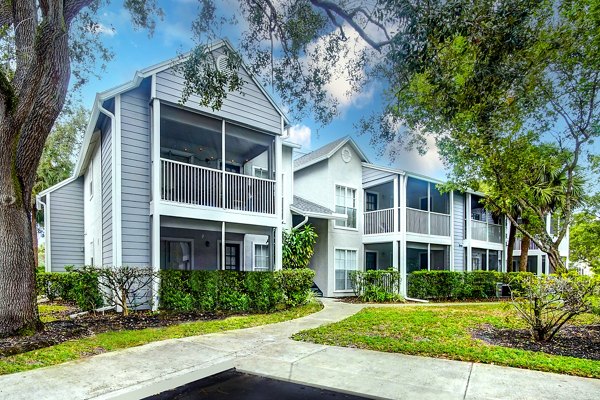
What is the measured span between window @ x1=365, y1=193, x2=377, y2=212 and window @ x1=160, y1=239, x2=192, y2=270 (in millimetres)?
8961

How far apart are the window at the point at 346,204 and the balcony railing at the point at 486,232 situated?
781 centimetres

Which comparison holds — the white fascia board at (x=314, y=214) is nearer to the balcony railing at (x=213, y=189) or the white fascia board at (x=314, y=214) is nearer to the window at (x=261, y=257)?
the window at (x=261, y=257)

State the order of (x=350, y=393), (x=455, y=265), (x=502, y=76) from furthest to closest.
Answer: (x=455, y=265)
(x=502, y=76)
(x=350, y=393)

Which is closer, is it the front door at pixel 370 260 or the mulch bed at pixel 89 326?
the mulch bed at pixel 89 326

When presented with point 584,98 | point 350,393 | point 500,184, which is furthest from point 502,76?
point 500,184

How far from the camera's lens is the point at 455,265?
19.8 meters

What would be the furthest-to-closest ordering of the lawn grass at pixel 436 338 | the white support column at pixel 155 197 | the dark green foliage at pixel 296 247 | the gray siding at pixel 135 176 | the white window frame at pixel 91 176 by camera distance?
1. the white window frame at pixel 91 176
2. the dark green foliage at pixel 296 247
3. the gray siding at pixel 135 176
4. the white support column at pixel 155 197
5. the lawn grass at pixel 436 338

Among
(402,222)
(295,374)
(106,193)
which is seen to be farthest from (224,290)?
(402,222)

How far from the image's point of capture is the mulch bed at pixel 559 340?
6221 millimetres

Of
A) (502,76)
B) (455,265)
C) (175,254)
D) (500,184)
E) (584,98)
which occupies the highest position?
(584,98)

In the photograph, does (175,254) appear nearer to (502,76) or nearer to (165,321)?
(165,321)

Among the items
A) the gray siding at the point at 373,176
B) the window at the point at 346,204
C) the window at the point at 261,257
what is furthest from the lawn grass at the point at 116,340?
the gray siding at the point at 373,176

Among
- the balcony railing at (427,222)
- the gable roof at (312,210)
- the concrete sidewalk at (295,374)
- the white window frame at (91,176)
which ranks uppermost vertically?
the white window frame at (91,176)

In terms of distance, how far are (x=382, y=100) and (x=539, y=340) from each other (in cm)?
552
